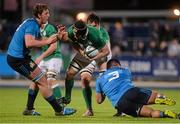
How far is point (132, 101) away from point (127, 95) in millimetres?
153

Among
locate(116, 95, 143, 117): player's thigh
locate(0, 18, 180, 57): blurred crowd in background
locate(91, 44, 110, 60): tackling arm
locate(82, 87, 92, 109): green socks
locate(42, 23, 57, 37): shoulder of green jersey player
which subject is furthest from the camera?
locate(0, 18, 180, 57): blurred crowd in background

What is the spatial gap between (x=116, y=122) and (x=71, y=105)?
5.16m

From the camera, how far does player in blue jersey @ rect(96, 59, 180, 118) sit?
15336 millimetres

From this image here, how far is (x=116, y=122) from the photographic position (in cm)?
1497

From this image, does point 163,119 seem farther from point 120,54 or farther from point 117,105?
point 120,54

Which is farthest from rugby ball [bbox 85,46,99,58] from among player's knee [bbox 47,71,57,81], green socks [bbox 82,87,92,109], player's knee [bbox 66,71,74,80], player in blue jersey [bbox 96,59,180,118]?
player's knee [bbox 47,71,57,81]

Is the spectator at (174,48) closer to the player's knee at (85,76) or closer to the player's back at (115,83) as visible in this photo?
the player's knee at (85,76)

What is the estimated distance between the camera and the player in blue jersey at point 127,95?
15.3 meters

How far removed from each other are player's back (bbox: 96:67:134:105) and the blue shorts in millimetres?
115

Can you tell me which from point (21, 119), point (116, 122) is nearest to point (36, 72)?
point (21, 119)

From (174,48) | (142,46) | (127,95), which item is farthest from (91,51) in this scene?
(142,46)

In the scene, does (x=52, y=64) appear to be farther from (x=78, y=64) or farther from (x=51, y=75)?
(x=78, y=64)

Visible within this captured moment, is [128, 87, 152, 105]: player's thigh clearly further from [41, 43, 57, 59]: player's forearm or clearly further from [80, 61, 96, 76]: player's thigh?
[41, 43, 57, 59]: player's forearm

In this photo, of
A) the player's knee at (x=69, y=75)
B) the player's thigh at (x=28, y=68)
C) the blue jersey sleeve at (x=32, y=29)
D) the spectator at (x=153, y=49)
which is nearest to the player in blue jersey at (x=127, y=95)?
the player's thigh at (x=28, y=68)
